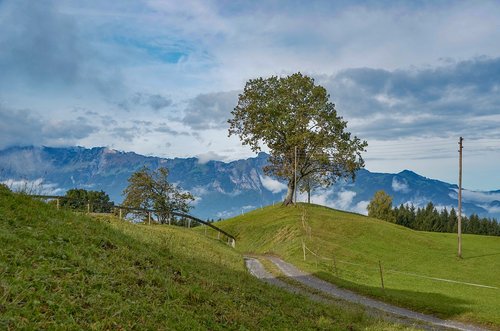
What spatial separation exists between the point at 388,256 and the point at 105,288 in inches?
2139

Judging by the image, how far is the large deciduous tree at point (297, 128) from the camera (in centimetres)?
8456

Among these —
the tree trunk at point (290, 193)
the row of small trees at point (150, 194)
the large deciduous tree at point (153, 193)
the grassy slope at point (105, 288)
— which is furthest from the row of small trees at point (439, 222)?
the grassy slope at point (105, 288)

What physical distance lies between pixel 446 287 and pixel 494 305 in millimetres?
9222

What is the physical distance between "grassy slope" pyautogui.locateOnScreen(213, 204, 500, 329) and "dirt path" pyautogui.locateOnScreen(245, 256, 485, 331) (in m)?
1.37

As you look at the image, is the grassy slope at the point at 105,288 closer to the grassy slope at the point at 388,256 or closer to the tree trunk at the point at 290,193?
the grassy slope at the point at 388,256

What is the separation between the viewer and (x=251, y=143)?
291ft

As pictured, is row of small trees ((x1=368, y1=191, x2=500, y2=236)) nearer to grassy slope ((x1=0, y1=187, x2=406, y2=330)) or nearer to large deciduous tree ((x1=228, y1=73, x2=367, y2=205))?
large deciduous tree ((x1=228, y1=73, x2=367, y2=205))

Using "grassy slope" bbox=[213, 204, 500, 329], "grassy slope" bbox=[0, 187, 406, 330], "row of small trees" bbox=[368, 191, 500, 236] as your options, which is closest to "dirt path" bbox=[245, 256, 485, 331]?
"grassy slope" bbox=[213, 204, 500, 329]

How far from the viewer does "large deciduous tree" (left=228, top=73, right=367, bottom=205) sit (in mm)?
84562

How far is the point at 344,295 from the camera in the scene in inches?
1304

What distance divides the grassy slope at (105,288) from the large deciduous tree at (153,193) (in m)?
74.3

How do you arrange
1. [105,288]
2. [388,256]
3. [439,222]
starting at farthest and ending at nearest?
[439,222] < [388,256] < [105,288]

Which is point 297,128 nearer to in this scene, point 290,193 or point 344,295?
point 290,193

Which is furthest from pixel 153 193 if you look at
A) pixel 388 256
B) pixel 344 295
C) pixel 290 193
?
pixel 344 295
